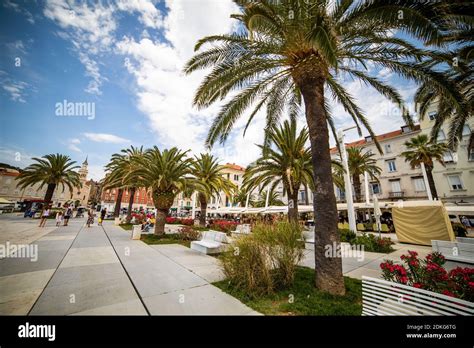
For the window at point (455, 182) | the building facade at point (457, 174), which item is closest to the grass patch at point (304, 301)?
the building facade at point (457, 174)

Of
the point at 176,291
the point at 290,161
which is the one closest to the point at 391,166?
the point at 290,161

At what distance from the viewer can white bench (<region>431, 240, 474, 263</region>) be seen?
800cm

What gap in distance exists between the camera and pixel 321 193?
5.07 m

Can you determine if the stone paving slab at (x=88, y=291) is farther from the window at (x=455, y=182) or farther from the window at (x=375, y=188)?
the window at (x=375, y=188)

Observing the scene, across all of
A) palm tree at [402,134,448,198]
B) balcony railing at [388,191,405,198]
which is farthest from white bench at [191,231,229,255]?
balcony railing at [388,191,405,198]

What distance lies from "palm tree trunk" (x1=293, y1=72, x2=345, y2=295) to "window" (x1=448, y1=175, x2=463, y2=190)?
113ft

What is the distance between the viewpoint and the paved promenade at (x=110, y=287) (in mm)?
3514

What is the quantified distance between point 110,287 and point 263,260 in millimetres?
3665

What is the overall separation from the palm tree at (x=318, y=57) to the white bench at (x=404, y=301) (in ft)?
4.57

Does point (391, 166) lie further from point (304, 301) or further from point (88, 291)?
point (88, 291)

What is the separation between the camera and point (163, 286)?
4.65 m

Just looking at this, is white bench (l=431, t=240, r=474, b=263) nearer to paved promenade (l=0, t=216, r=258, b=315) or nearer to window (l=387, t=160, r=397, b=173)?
paved promenade (l=0, t=216, r=258, b=315)
